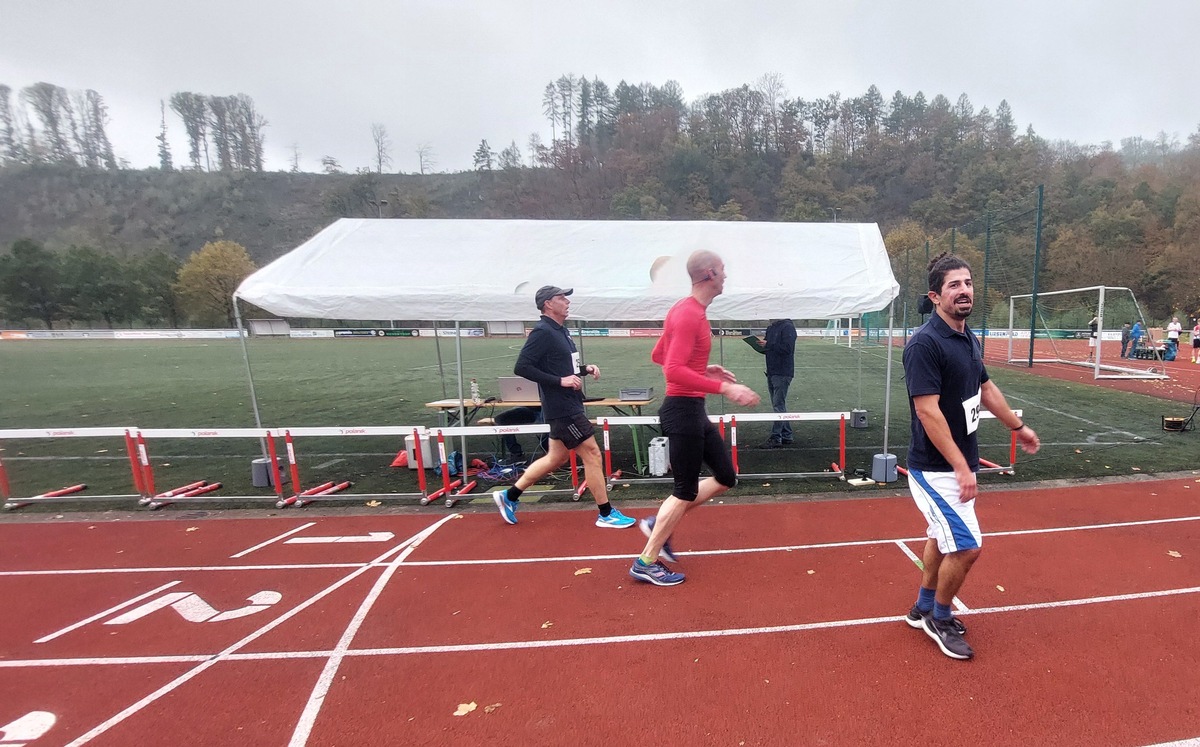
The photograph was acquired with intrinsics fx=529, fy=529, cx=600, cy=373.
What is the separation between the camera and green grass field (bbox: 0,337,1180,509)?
681 cm

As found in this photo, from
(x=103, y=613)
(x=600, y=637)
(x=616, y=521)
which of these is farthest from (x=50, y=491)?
(x=600, y=637)

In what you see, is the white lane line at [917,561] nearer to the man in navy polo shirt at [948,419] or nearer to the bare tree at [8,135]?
the man in navy polo shirt at [948,419]

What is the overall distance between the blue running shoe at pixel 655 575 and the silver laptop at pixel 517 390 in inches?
146

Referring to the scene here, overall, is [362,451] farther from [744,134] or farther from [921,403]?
[744,134]

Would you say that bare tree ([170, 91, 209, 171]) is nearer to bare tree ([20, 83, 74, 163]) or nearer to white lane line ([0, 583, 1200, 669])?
bare tree ([20, 83, 74, 163])

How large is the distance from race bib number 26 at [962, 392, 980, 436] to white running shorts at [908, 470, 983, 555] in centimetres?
26

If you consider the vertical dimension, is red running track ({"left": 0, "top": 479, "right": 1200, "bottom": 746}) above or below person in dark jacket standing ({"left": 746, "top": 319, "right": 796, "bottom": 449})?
below

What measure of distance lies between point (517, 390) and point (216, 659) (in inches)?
178

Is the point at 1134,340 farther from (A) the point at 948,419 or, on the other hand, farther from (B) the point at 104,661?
(B) the point at 104,661

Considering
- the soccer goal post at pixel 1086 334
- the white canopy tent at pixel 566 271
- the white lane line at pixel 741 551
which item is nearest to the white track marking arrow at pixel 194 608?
the white lane line at pixel 741 551

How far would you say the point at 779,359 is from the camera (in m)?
7.52

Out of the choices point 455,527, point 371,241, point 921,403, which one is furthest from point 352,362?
point 921,403

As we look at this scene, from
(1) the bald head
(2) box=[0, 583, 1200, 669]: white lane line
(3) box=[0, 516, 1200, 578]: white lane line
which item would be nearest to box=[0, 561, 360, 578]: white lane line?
(3) box=[0, 516, 1200, 578]: white lane line

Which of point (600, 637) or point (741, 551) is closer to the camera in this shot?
point (600, 637)
